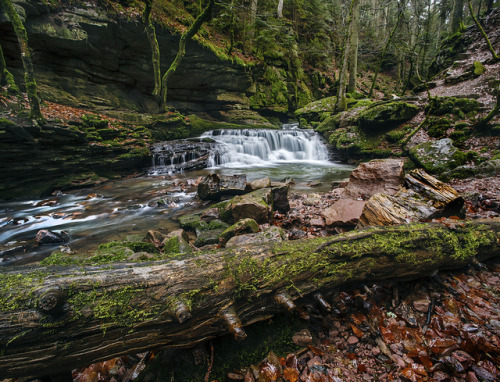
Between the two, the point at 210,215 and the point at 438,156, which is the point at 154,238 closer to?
the point at 210,215

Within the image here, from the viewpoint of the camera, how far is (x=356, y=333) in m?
1.91

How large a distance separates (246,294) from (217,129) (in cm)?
1624

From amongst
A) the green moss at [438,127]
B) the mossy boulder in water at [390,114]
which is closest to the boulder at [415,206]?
the green moss at [438,127]

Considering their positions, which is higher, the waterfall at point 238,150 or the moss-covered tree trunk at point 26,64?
the moss-covered tree trunk at point 26,64

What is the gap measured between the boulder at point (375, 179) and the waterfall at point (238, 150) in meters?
7.97

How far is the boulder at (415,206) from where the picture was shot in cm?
310

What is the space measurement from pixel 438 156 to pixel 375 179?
424 cm

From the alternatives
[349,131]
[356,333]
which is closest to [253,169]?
[349,131]

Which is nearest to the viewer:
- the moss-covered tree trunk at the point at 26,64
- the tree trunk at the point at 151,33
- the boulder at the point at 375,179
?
the boulder at the point at 375,179

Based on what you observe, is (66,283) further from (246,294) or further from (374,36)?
(374,36)

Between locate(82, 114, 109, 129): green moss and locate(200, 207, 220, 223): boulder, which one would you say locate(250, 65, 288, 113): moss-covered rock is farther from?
locate(200, 207, 220, 223): boulder

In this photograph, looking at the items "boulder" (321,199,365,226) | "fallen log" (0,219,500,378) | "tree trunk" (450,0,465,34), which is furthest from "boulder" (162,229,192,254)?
"tree trunk" (450,0,465,34)

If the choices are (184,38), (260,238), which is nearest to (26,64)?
(184,38)

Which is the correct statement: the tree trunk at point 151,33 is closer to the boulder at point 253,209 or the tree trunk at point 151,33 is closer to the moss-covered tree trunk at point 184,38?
the moss-covered tree trunk at point 184,38
